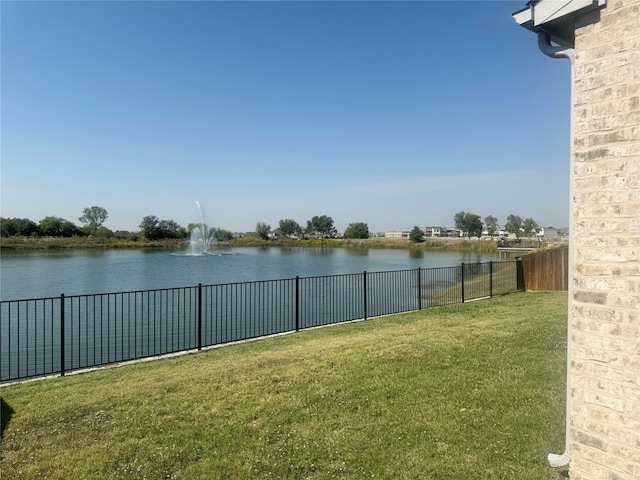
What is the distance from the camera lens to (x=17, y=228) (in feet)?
210

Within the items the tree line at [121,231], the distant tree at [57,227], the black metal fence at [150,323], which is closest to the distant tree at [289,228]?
the tree line at [121,231]

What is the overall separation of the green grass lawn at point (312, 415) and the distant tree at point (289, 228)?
328 ft

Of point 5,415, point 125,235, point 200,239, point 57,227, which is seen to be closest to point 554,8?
point 5,415

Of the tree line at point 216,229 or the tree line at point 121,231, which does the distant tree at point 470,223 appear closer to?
the tree line at point 216,229

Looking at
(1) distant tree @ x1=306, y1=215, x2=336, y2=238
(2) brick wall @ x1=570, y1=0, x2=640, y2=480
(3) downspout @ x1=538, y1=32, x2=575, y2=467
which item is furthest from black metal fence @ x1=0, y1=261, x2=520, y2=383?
(1) distant tree @ x1=306, y1=215, x2=336, y2=238

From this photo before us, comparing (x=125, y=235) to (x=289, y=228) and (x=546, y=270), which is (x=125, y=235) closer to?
(x=289, y=228)

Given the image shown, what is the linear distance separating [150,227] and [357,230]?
4767 cm

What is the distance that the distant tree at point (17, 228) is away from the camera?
204ft

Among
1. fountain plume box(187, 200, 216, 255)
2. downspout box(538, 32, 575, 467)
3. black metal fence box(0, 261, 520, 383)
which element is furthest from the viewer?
fountain plume box(187, 200, 216, 255)

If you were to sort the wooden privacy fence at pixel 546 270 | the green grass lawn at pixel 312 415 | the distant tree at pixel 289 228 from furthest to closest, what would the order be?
the distant tree at pixel 289 228
the wooden privacy fence at pixel 546 270
the green grass lawn at pixel 312 415

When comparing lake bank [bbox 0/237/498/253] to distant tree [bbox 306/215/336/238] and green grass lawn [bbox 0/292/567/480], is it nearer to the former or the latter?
distant tree [bbox 306/215/336/238]

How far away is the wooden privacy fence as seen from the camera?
40.6ft

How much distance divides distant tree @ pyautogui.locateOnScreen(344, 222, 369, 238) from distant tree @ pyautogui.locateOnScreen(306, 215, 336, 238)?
13.1 metres

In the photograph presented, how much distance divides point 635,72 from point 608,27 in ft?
1.17
